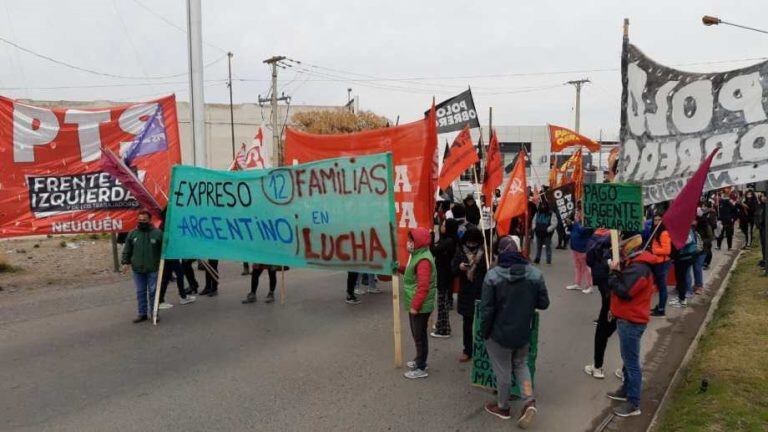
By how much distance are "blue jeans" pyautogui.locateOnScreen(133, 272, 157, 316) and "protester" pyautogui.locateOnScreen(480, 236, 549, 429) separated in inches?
223

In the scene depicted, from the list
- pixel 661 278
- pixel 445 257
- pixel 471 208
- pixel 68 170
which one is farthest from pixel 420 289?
pixel 68 170

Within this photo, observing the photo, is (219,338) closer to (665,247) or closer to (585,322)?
(585,322)

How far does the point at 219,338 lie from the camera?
285 inches

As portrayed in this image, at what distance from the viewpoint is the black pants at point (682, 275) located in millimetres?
8727

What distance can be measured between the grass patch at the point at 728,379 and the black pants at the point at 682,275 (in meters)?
0.70

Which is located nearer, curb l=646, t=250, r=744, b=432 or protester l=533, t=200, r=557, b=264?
curb l=646, t=250, r=744, b=432

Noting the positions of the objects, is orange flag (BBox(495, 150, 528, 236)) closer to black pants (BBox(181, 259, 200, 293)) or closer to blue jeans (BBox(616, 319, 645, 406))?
blue jeans (BBox(616, 319, 645, 406))

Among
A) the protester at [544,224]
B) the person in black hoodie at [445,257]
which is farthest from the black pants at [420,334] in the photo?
the protester at [544,224]

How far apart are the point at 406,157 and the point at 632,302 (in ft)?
13.6

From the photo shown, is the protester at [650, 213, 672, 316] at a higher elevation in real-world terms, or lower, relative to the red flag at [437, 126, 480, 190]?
lower

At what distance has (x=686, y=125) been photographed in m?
5.27

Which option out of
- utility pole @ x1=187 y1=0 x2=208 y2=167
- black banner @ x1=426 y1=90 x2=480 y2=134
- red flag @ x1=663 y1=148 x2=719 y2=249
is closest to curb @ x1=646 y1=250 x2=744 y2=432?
red flag @ x1=663 y1=148 x2=719 y2=249

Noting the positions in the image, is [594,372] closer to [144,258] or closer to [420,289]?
[420,289]

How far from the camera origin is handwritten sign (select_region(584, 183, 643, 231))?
5012mm
